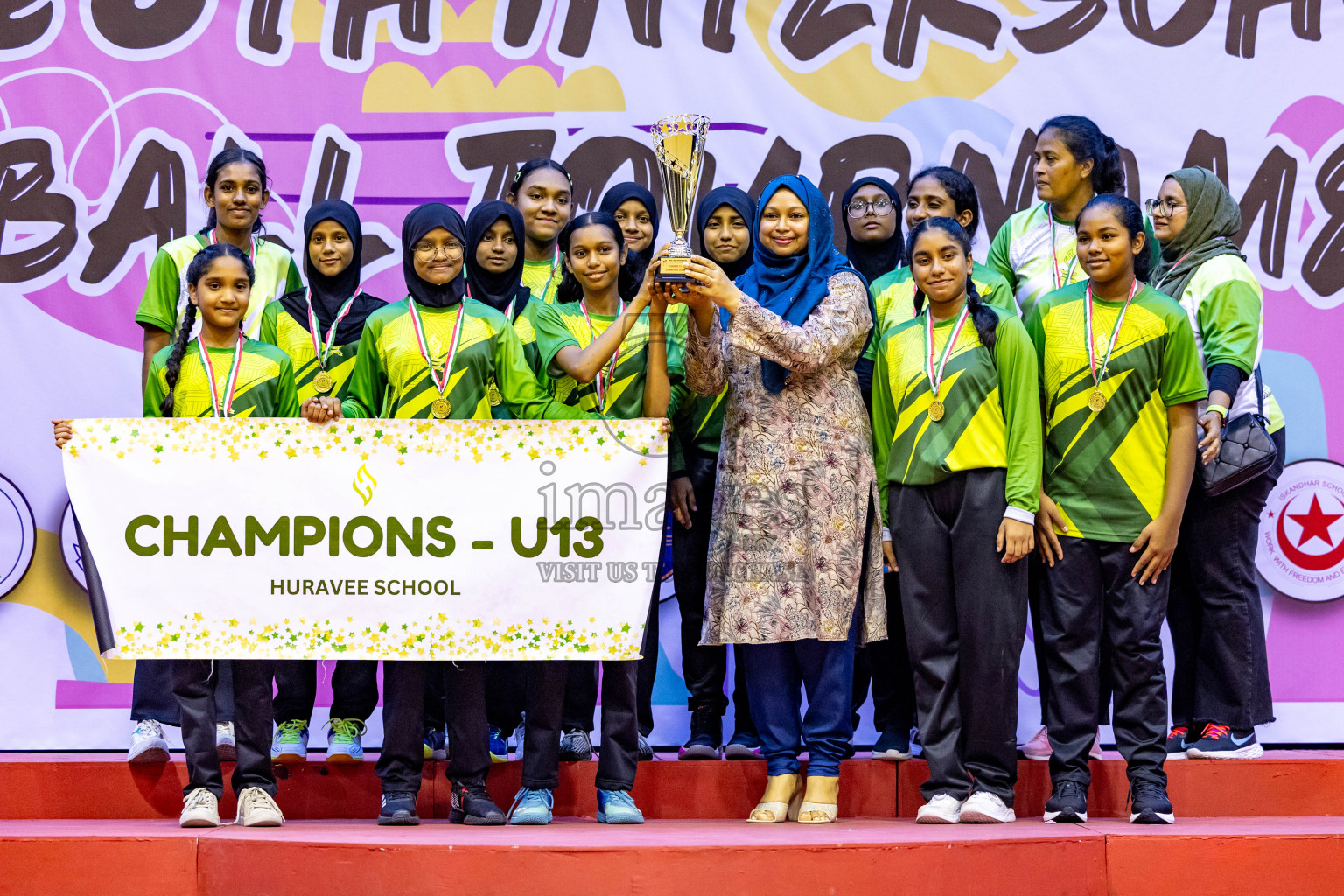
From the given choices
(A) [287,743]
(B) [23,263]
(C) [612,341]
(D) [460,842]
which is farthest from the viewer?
(B) [23,263]

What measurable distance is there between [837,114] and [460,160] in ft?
4.72

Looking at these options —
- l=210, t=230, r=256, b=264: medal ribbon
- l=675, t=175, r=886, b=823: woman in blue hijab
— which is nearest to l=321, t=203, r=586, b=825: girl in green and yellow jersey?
l=675, t=175, r=886, b=823: woman in blue hijab

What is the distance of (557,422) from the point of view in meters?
3.42

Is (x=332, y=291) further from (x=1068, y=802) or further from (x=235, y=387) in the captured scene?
(x=1068, y=802)

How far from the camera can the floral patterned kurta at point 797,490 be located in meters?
3.45

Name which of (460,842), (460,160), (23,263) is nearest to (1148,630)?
(460,842)

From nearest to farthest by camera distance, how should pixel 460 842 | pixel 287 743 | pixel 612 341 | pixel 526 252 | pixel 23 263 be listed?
pixel 460 842 → pixel 612 341 → pixel 287 743 → pixel 526 252 → pixel 23 263

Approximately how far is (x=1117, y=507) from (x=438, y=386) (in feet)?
6.16

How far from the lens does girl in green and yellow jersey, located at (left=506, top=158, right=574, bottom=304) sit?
13.8 ft

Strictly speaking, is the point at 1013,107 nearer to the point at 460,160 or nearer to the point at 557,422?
the point at 460,160

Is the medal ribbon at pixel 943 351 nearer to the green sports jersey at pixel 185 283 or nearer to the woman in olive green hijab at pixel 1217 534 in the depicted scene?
the woman in olive green hijab at pixel 1217 534

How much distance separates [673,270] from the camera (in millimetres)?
3256

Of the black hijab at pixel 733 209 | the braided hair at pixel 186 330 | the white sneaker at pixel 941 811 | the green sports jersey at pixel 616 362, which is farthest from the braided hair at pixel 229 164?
the white sneaker at pixel 941 811

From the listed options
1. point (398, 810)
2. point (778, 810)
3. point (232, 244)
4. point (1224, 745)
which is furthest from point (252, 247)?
point (1224, 745)
